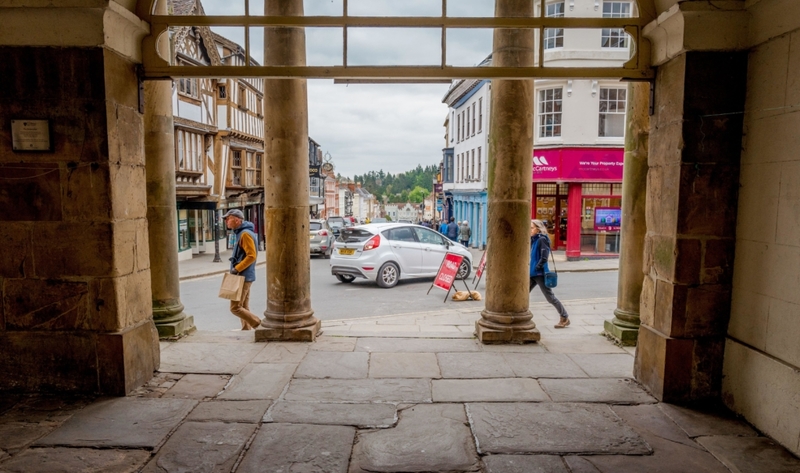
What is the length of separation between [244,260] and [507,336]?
346 centimetres

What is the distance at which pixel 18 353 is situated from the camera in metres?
4.14

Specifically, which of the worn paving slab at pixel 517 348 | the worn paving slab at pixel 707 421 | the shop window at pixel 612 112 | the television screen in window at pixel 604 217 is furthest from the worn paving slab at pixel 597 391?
the shop window at pixel 612 112

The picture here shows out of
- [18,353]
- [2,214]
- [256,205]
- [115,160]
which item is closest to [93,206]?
[115,160]

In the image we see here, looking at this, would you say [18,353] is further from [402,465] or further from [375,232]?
[375,232]

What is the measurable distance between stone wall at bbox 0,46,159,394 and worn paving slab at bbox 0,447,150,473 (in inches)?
36.1

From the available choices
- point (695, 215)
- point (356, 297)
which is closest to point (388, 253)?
point (356, 297)

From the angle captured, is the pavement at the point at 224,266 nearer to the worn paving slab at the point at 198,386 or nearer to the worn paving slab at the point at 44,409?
the worn paving slab at the point at 198,386

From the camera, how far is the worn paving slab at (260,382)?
14.0 ft

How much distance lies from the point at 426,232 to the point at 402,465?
10460mm

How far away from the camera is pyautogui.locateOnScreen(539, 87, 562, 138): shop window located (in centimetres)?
1953

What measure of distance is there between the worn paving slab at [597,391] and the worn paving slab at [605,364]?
172mm

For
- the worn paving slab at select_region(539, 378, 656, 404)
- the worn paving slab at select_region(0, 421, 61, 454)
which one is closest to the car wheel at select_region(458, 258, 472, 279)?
the worn paving slab at select_region(539, 378, 656, 404)

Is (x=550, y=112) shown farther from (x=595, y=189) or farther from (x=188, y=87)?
(x=188, y=87)

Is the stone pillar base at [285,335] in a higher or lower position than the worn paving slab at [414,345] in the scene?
higher
